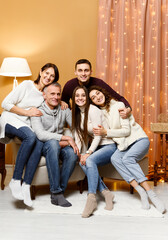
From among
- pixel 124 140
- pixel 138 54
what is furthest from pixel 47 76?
pixel 138 54

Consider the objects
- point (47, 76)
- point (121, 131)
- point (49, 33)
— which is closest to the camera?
point (121, 131)

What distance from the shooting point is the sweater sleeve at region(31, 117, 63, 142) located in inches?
83.0

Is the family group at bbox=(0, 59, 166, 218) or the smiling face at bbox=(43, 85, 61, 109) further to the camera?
the smiling face at bbox=(43, 85, 61, 109)

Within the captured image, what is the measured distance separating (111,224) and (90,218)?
159 millimetres

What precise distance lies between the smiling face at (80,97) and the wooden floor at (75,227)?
873 millimetres

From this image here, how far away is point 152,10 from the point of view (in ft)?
10.8

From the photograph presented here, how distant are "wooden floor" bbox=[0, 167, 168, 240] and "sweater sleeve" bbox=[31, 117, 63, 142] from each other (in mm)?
551

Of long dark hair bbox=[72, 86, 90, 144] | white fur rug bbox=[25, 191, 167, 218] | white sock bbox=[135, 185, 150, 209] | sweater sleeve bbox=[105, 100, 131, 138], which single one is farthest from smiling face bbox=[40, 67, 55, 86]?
white sock bbox=[135, 185, 150, 209]

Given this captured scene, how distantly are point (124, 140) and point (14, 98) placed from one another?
97cm

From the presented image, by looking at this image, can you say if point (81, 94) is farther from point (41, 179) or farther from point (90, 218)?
point (90, 218)

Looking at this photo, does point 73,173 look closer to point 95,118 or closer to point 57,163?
point 57,163

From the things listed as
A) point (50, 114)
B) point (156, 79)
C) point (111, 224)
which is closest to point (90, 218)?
point (111, 224)

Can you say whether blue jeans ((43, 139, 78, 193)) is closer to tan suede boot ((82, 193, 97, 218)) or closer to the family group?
the family group

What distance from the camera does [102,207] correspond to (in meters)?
2.00
